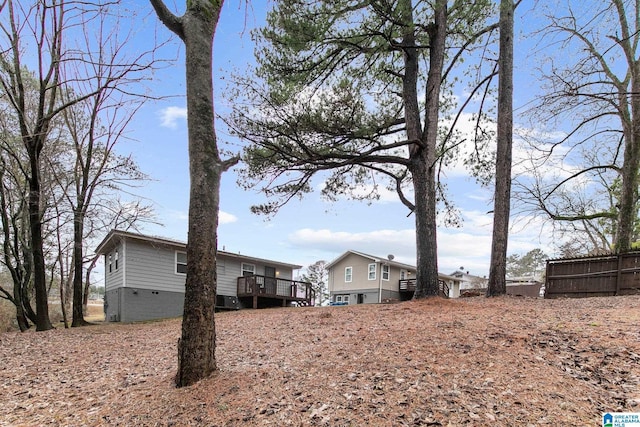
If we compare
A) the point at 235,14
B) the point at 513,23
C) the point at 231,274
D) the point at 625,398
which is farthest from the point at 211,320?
the point at 231,274

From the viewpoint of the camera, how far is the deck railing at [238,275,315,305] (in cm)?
1712

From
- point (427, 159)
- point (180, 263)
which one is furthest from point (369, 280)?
point (427, 159)

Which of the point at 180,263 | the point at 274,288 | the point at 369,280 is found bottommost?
the point at 369,280

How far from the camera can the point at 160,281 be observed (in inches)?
592

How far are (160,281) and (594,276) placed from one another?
15.1 meters

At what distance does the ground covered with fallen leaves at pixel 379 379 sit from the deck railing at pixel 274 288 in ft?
37.8

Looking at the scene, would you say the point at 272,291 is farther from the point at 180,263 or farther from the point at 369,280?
the point at 369,280

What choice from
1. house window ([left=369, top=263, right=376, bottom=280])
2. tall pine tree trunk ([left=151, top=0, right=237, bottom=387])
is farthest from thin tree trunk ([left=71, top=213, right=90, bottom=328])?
house window ([left=369, top=263, right=376, bottom=280])

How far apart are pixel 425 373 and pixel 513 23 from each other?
8934mm

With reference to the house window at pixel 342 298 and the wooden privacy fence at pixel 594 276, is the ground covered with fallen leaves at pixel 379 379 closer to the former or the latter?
the wooden privacy fence at pixel 594 276

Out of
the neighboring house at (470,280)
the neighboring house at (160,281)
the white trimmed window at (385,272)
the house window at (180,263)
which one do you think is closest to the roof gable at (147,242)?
the neighboring house at (160,281)

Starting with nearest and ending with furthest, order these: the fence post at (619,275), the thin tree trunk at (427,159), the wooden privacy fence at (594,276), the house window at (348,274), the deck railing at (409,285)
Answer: the thin tree trunk at (427,159)
the wooden privacy fence at (594,276)
the fence post at (619,275)
the deck railing at (409,285)
the house window at (348,274)

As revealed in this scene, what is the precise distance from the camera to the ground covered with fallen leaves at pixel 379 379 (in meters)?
2.73

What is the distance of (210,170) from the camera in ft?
13.1
